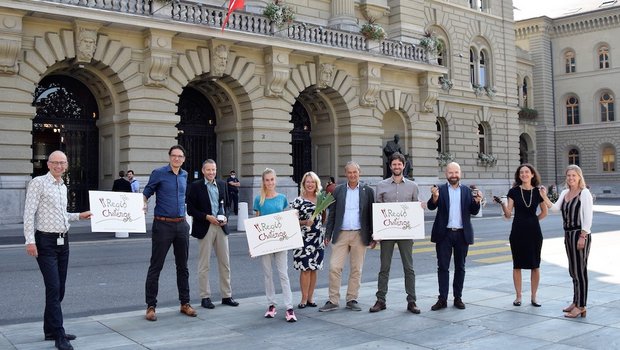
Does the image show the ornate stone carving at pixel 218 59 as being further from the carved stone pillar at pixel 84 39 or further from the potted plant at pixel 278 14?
the carved stone pillar at pixel 84 39

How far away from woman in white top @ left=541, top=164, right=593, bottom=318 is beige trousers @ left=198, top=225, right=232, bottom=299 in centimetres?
457

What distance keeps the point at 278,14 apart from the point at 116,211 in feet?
63.1

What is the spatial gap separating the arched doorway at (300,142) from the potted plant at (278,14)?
5978 millimetres

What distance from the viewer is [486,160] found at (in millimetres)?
38969

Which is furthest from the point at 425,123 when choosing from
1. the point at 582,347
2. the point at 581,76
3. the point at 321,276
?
the point at 581,76

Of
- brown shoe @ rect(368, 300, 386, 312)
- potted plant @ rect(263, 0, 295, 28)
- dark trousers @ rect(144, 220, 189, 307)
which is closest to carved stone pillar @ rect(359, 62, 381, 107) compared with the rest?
potted plant @ rect(263, 0, 295, 28)

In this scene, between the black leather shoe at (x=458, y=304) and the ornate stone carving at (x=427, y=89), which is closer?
the black leather shoe at (x=458, y=304)

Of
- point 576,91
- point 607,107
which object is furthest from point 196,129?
point 607,107

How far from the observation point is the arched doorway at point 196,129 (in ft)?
88.6

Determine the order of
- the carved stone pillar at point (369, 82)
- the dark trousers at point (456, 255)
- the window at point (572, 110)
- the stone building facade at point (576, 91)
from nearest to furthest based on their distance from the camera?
the dark trousers at point (456, 255)
the carved stone pillar at point (369, 82)
the stone building facade at point (576, 91)
the window at point (572, 110)

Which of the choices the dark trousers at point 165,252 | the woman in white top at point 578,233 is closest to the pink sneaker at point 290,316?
the dark trousers at point 165,252

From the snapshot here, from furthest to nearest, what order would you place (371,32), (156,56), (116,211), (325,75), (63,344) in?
1. (371,32)
2. (325,75)
3. (156,56)
4. (116,211)
5. (63,344)

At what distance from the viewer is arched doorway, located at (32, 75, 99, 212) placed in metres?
23.3

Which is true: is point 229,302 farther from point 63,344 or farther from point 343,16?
point 343,16
